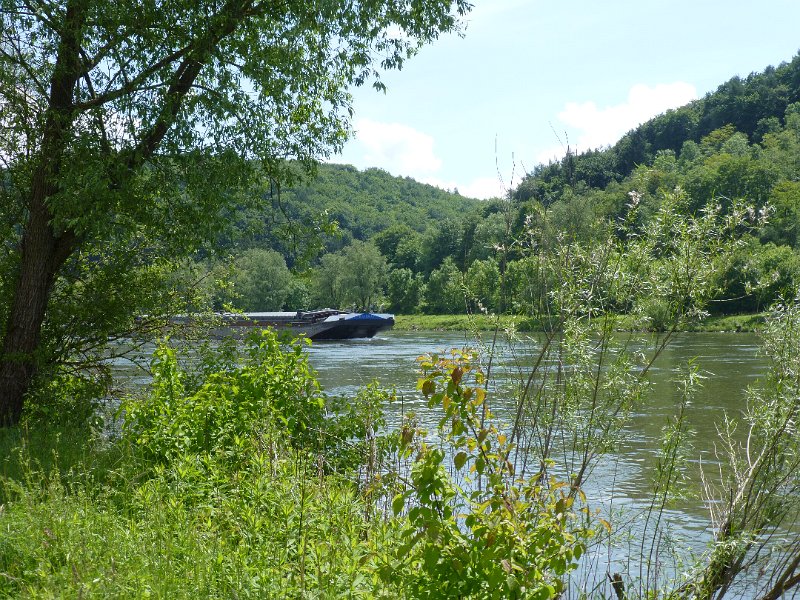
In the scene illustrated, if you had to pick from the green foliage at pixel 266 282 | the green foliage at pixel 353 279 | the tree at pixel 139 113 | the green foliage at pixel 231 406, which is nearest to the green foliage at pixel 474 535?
the green foliage at pixel 231 406

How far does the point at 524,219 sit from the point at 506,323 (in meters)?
0.85

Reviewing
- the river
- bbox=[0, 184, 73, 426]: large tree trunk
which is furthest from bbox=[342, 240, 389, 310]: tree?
bbox=[0, 184, 73, 426]: large tree trunk

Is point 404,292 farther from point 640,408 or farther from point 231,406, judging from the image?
point 231,406

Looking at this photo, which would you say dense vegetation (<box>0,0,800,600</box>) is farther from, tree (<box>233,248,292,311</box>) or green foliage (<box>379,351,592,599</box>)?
tree (<box>233,248,292,311</box>)

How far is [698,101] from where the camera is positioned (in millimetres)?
143250

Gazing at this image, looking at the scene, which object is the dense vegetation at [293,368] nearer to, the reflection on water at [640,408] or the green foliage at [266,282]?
the reflection on water at [640,408]

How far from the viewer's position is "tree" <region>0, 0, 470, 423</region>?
337 inches

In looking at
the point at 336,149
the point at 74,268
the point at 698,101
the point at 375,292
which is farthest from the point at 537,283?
the point at 698,101

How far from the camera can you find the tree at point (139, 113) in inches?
337

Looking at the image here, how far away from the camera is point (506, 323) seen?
6.23 metres

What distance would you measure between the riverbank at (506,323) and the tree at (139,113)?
3571 mm

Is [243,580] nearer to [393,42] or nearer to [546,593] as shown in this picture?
[546,593]

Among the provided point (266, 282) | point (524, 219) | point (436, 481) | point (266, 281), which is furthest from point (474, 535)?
point (266, 281)

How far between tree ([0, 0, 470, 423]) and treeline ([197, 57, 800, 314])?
4.39 ft
